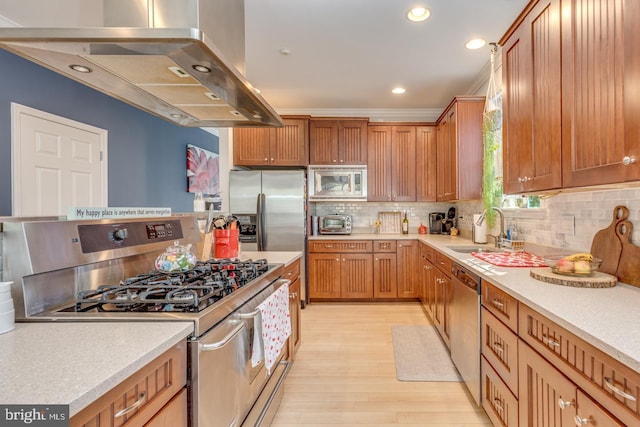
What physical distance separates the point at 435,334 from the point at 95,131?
3.95m

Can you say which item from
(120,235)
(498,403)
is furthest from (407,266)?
(120,235)

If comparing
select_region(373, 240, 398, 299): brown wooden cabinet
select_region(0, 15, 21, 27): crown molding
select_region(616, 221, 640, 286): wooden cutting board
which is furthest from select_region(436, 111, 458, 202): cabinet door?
select_region(0, 15, 21, 27): crown molding

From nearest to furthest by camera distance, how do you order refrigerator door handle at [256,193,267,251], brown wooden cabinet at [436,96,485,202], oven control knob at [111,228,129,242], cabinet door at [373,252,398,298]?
oven control knob at [111,228,129,242] → brown wooden cabinet at [436,96,485,202] → refrigerator door handle at [256,193,267,251] → cabinet door at [373,252,398,298]

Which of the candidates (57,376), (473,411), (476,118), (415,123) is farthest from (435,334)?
(57,376)

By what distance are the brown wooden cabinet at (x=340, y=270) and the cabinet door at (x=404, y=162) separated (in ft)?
3.22

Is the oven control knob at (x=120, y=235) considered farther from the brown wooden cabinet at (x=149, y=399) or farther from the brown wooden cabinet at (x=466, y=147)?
the brown wooden cabinet at (x=466, y=147)

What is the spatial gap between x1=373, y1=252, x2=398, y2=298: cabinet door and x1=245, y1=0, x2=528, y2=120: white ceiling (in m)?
2.04

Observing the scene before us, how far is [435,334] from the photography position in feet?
10.1

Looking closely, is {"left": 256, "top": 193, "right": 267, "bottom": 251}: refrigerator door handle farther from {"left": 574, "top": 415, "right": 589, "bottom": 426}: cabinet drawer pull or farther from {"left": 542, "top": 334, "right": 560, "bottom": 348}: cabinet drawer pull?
{"left": 574, "top": 415, "right": 589, "bottom": 426}: cabinet drawer pull

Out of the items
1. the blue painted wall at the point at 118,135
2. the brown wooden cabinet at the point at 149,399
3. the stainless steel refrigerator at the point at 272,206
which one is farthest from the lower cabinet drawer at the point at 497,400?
the blue painted wall at the point at 118,135

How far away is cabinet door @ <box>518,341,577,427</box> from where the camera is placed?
104cm

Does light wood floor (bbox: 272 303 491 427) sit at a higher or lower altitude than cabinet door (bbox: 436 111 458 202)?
lower

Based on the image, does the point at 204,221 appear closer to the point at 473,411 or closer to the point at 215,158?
the point at 473,411

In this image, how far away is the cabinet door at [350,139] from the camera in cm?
425
